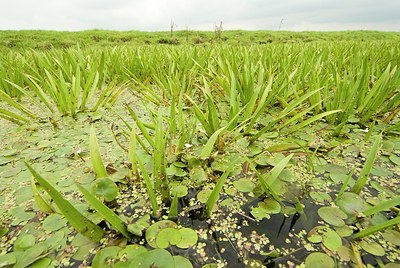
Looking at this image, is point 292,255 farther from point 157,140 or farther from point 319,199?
point 157,140

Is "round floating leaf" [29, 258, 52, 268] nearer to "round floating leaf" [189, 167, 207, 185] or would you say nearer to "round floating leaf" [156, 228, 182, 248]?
"round floating leaf" [156, 228, 182, 248]

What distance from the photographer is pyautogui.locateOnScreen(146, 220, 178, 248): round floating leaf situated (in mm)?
703

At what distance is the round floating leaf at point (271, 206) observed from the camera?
0.81 metres

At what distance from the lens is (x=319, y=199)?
0.87m

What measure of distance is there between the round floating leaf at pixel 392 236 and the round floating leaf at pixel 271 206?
30 cm

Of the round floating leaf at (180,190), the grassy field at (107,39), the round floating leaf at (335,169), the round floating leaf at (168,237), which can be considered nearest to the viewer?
the round floating leaf at (168,237)

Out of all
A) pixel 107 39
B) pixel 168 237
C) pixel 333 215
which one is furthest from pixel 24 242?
pixel 107 39

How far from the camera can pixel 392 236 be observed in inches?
27.9

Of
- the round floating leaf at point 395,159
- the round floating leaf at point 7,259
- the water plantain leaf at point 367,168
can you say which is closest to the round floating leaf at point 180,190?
the round floating leaf at point 7,259

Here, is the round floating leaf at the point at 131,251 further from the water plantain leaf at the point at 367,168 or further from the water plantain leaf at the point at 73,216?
the water plantain leaf at the point at 367,168

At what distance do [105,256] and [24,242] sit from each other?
0.25 meters

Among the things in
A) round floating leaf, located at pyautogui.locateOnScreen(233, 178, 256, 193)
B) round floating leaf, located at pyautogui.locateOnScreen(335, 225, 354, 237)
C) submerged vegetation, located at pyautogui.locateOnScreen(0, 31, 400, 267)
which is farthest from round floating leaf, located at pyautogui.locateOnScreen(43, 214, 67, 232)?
round floating leaf, located at pyautogui.locateOnScreen(335, 225, 354, 237)

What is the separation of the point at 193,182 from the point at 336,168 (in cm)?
60

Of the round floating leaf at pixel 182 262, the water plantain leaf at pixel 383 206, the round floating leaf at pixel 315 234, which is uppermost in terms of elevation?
the water plantain leaf at pixel 383 206
